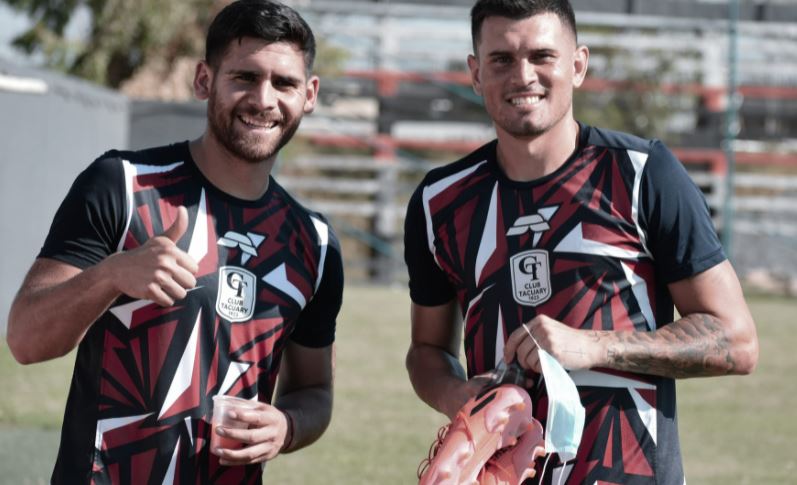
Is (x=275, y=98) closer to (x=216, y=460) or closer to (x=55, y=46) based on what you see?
(x=216, y=460)

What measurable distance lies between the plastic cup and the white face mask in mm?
843

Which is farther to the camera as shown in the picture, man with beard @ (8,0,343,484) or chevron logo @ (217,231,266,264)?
chevron logo @ (217,231,266,264)

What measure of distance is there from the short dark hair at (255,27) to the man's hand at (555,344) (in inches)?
45.8

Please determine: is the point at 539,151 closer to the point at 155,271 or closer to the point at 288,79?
the point at 288,79

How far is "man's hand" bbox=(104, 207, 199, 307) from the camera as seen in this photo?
3.13m

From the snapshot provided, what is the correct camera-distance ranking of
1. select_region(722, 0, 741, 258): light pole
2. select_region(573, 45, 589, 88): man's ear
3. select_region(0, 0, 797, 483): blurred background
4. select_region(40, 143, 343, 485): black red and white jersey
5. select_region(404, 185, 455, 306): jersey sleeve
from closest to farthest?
select_region(40, 143, 343, 485): black red and white jersey < select_region(573, 45, 589, 88): man's ear < select_region(404, 185, 455, 306): jersey sleeve < select_region(722, 0, 741, 258): light pole < select_region(0, 0, 797, 483): blurred background

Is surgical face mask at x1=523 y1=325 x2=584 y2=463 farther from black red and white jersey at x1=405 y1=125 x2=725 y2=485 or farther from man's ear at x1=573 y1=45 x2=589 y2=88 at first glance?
man's ear at x1=573 y1=45 x2=589 y2=88

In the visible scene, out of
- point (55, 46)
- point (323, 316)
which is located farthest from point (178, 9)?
point (323, 316)

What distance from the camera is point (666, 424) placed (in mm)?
3508

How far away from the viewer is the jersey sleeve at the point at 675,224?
3.39 m

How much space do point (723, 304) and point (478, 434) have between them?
0.82m

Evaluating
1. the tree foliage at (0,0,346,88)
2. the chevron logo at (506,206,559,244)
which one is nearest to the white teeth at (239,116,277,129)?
the chevron logo at (506,206,559,244)

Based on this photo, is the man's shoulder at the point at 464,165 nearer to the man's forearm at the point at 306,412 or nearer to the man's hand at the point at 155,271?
the man's forearm at the point at 306,412

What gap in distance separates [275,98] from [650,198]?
116 centimetres
